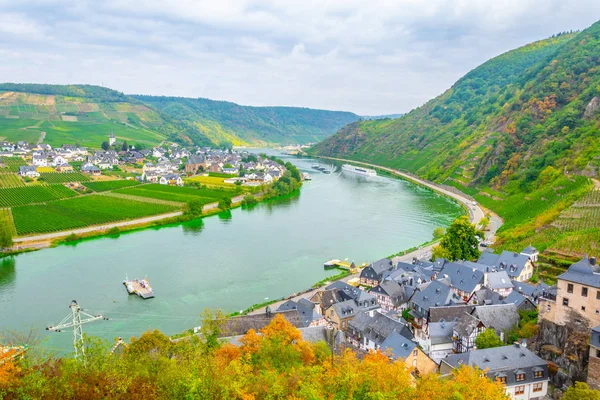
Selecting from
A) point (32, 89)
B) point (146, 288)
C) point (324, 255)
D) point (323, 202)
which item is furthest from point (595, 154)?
point (32, 89)

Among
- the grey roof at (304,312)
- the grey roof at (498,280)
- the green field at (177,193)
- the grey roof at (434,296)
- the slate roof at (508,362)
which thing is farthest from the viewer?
the green field at (177,193)

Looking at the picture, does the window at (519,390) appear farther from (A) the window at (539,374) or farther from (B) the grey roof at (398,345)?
(B) the grey roof at (398,345)

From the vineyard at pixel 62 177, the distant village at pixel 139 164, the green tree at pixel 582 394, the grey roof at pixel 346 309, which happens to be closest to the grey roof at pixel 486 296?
the grey roof at pixel 346 309

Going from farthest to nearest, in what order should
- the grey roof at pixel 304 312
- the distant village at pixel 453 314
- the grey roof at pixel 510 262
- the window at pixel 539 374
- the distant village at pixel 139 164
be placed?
the distant village at pixel 139 164, the grey roof at pixel 510 262, the grey roof at pixel 304 312, the distant village at pixel 453 314, the window at pixel 539 374

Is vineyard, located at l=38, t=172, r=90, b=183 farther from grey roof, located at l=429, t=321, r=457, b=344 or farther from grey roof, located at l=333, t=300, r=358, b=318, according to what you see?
grey roof, located at l=429, t=321, r=457, b=344

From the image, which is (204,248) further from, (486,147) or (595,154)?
(486,147)

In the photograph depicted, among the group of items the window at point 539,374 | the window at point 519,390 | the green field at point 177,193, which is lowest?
the window at point 519,390
